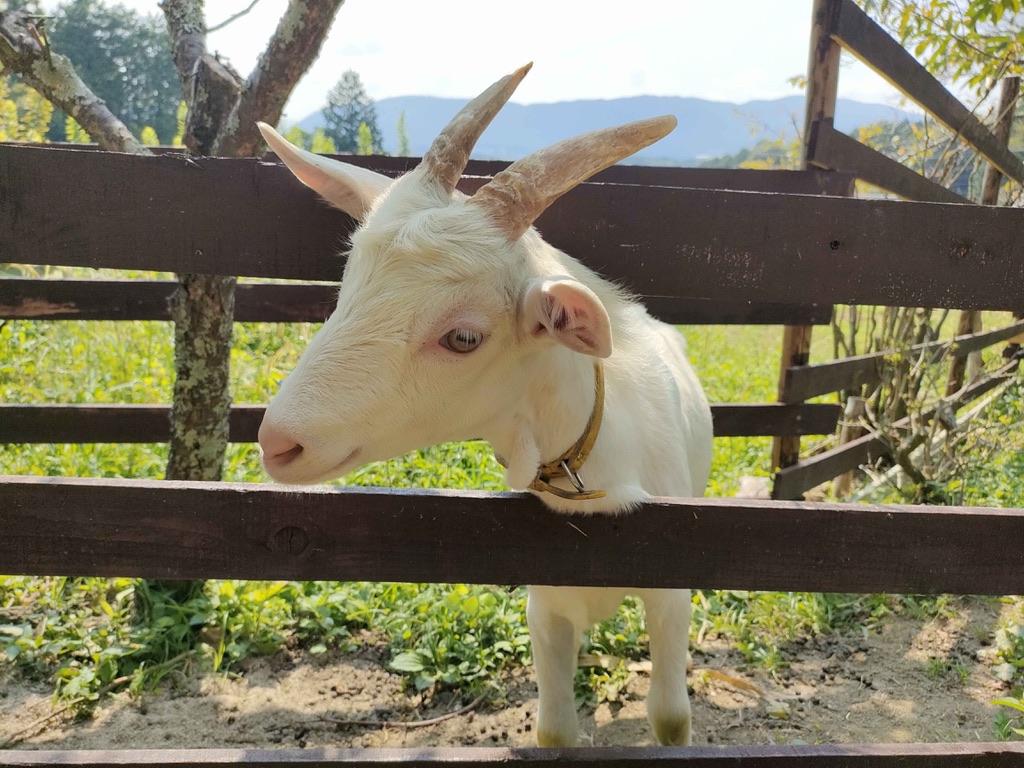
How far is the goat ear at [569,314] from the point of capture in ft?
4.97

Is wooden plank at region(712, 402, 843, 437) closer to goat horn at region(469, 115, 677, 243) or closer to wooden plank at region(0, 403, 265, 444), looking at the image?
wooden plank at region(0, 403, 265, 444)

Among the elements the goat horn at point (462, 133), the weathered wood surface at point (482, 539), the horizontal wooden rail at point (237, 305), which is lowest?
the weathered wood surface at point (482, 539)

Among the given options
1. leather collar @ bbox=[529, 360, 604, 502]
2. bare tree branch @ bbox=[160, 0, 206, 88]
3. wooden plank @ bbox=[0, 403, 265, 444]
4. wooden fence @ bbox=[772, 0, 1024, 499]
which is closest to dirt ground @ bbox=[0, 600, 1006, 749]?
wooden plank @ bbox=[0, 403, 265, 444]

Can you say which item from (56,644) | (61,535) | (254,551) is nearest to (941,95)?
(254,551)

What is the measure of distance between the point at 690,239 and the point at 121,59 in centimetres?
1097

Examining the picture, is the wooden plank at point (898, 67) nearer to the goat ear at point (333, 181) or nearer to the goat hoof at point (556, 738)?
the goat ear at point (333, 181)

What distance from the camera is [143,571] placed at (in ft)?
5.55

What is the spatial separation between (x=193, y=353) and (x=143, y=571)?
5.05ft

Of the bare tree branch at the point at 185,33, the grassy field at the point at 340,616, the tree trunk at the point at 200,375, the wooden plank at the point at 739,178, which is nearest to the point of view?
the tree trunk at the point at 200,375

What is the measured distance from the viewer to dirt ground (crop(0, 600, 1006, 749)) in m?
2.91

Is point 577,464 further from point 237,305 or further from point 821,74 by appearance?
point 821,74

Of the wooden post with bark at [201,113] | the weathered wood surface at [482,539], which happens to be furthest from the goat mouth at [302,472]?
the wooden post with bark at [201,113]

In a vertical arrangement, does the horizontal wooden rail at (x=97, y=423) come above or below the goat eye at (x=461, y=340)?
below

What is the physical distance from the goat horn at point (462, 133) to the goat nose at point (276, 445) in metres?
0.77
